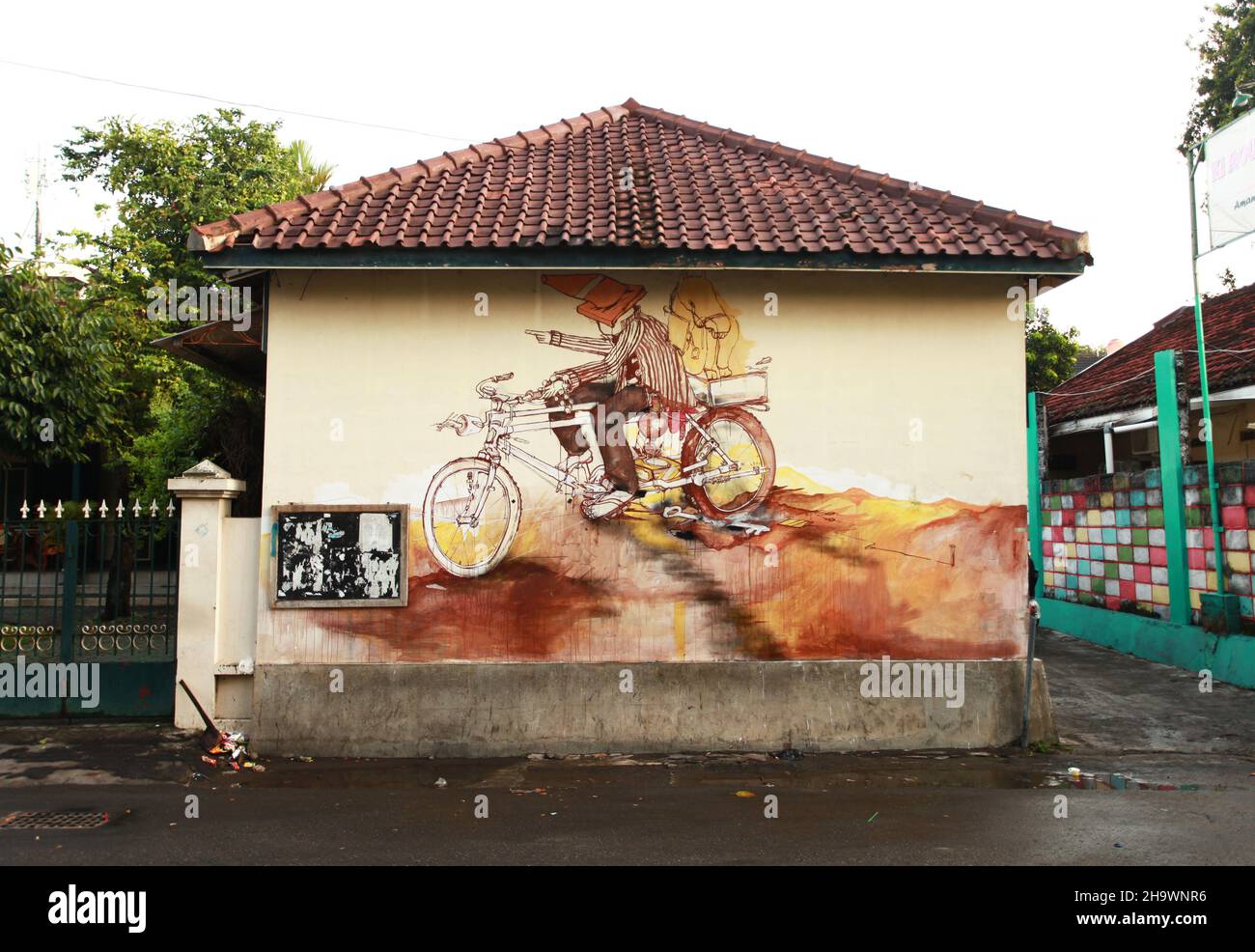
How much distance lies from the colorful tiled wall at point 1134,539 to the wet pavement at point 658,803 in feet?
8.62

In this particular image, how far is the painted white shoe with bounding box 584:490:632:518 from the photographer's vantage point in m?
7.63

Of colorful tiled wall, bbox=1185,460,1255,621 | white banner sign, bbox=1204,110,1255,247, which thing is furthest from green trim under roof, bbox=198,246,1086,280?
colorful tiled wall, bbox=1185,460,1255,621

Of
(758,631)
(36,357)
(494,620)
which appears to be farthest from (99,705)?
(758,631)

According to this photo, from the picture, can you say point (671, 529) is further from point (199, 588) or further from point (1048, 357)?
point (1048, 357)

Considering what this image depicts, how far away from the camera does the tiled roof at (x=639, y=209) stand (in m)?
7.38

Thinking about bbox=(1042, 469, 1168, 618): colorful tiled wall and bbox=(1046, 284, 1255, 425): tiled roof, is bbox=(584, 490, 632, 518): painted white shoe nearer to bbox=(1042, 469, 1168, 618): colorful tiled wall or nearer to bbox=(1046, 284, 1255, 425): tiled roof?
bbox=(1042, 469, 1168, 618): colorful tiled wall

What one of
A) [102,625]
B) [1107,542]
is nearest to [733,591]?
[102,625]

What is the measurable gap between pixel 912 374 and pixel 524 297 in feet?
11.1

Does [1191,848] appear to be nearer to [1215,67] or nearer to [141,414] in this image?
[141,414]

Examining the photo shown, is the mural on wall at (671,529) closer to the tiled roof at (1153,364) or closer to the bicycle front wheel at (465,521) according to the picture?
the bicycle front wheel at (465,521)

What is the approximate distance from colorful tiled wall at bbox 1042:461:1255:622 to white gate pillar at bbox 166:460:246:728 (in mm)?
10462

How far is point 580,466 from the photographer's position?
7.67 meters

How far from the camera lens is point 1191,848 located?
17.4 ft

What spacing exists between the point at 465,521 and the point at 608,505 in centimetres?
121
